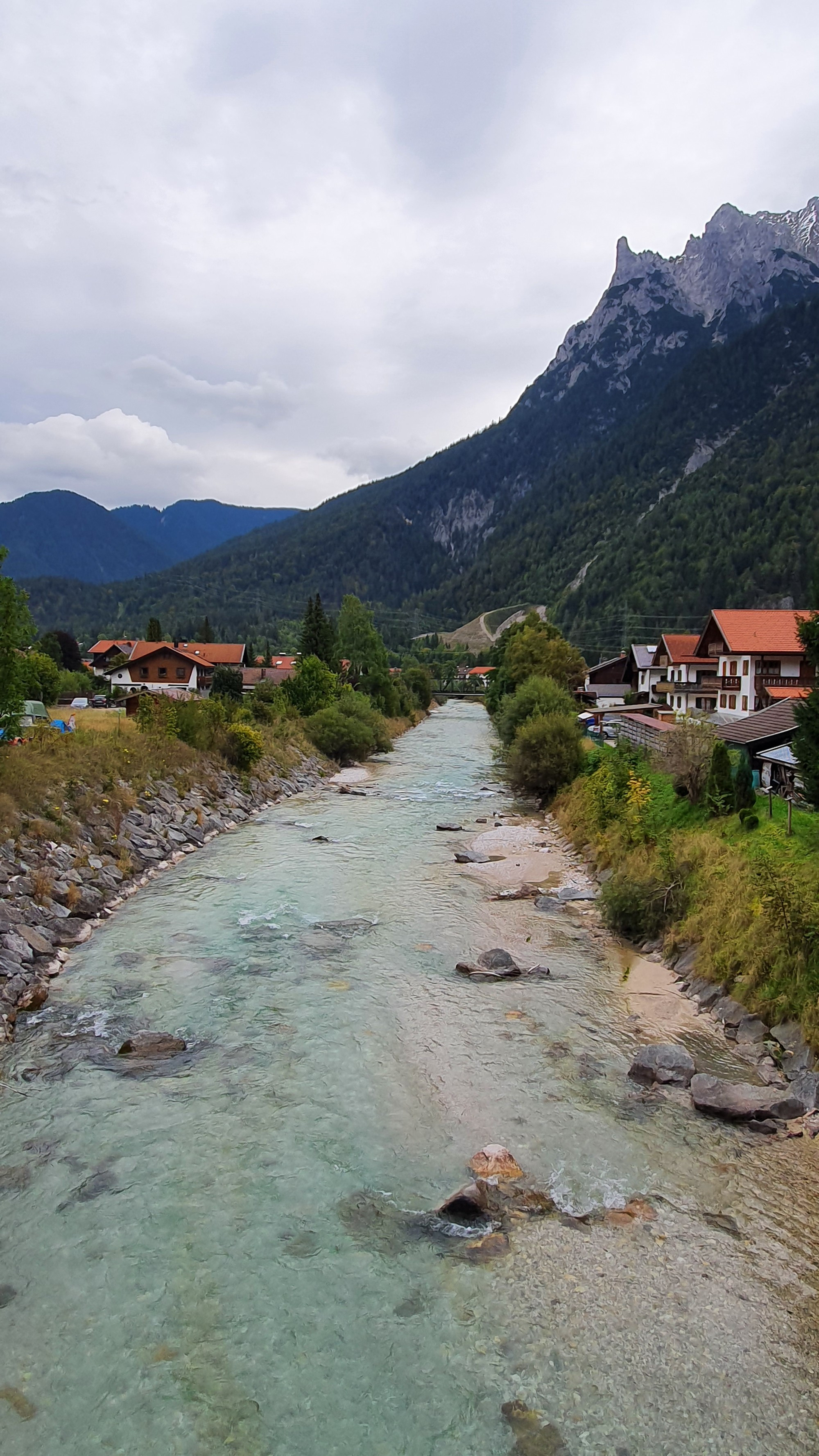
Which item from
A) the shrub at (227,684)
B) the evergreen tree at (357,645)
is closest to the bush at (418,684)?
the evergreen tree at (357,645)

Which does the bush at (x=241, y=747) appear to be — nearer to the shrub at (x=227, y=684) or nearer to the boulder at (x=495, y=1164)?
the shrub at (x=227, y=684)

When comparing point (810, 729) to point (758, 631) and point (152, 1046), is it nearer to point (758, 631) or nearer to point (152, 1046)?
point (152, 1046)

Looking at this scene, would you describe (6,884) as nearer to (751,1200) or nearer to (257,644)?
(751,1200)

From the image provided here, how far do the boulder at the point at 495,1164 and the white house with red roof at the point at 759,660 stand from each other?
41.5 m

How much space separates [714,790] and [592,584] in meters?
142

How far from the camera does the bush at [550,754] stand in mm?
37750

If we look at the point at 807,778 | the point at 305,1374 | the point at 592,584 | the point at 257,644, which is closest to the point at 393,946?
the point at 807,778

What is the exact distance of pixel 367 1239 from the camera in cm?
910

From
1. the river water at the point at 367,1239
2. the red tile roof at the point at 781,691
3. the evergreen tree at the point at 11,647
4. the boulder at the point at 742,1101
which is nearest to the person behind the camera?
the river water at the point at 367,1239

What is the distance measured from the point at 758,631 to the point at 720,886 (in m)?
36.2

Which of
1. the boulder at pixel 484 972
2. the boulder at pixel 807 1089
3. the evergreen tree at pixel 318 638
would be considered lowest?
the boulder at pixel 484 972

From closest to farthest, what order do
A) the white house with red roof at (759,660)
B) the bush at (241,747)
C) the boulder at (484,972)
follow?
the boulder at (484,972) < the bush at (241,747) < the white house with red roof at (759,660)

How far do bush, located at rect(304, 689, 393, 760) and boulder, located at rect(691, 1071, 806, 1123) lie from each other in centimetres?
4393

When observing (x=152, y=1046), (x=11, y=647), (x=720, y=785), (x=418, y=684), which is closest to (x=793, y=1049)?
(x=720, y=785)
